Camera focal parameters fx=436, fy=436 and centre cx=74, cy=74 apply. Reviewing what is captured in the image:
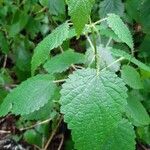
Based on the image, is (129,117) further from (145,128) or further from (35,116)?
(145,128)

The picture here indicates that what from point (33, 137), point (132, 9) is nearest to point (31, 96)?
point (132, 9)

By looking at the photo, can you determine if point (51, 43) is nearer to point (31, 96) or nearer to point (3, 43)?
point (31, 96)

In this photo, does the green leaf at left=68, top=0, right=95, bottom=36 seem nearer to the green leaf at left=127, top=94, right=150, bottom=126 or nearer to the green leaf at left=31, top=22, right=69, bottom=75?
the green leaf at left=31, top=22, right=69, bottom=75

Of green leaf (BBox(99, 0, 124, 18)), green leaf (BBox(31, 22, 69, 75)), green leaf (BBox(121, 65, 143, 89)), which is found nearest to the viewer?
green leaf (BBox(31, 22, 69, 75))

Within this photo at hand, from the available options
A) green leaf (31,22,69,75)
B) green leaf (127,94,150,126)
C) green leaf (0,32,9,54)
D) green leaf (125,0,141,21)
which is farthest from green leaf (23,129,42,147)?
green leaf (31,22,69,75)

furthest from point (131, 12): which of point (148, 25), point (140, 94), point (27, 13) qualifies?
point (27, 13)

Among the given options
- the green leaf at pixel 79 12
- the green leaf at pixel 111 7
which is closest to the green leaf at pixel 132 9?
the green leaf at pixel 111 7

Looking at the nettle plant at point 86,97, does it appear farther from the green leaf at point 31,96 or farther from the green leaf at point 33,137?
the green leaf at point 33,137
